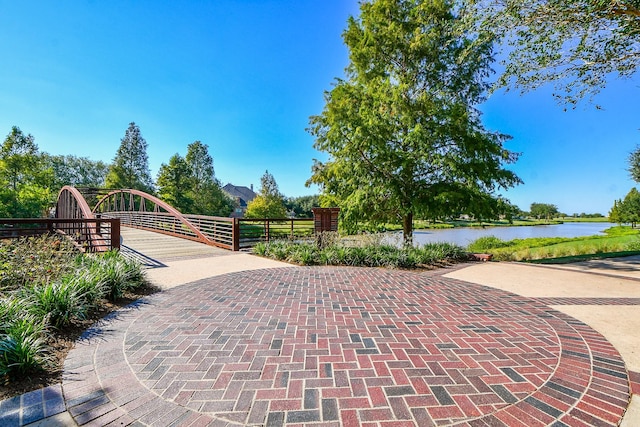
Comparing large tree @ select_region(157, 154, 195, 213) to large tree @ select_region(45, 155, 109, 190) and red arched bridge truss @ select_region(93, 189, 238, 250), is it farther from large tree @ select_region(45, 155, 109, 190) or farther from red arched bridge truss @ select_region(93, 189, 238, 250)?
large tree @ select_region(45, 155, 109, 190)

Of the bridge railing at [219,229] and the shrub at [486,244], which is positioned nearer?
the bridge railing at [219,229]

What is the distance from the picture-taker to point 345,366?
87.2 inches

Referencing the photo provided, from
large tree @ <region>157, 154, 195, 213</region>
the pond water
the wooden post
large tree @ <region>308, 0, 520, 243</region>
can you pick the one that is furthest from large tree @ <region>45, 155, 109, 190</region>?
the pond water

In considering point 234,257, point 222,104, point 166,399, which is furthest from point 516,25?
point 222,104

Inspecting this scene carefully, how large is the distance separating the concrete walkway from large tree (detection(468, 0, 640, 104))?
14.4 feet

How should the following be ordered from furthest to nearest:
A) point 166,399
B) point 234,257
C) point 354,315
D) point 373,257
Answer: point 234,257, point 373,257, point 354,315, point 166,399

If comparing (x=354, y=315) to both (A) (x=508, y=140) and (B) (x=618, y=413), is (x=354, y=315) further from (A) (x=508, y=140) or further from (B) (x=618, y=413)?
(A) (x=508, y=140)

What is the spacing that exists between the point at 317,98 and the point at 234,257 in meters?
6.92

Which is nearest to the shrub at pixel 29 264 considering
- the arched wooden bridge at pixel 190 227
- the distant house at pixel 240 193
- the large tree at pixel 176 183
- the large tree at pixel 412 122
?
the arched wooden bridge at pixel 190 227

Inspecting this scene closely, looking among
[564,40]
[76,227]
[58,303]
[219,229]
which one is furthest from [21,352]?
[564,40]

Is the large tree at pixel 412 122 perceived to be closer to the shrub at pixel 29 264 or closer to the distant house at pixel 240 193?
the shrub at pixel 29 264

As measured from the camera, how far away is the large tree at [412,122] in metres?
7.55

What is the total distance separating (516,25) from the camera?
17.4 ft

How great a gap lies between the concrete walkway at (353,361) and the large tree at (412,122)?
4178 millimetres
